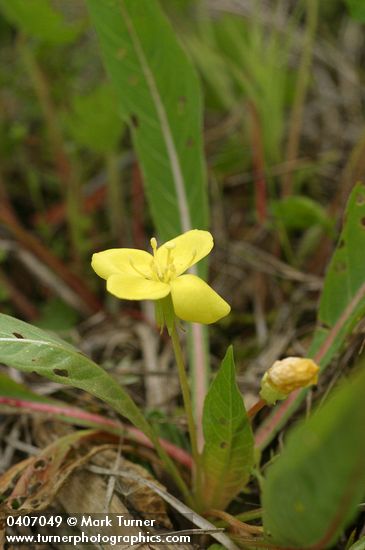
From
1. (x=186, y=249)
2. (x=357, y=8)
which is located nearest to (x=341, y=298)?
(x=186, y=249)

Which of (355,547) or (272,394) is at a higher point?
(272,394)

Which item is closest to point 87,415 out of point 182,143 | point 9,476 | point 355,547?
point 9,476

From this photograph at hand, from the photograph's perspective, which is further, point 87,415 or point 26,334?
point 87,415

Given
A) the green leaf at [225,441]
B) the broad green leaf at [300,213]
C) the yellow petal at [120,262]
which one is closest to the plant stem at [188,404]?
the green leaf at [225,441]

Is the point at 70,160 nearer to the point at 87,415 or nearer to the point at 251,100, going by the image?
the point at 251,100

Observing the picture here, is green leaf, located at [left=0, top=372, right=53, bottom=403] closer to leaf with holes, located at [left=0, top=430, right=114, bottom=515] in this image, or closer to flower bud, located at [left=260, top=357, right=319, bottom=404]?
leaf with holes, located at [left=0, top=430, right=114, bottom=515]

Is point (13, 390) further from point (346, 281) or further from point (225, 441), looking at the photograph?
point (346, 281)
